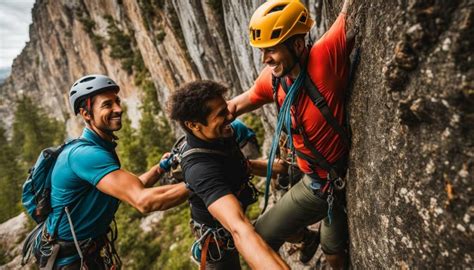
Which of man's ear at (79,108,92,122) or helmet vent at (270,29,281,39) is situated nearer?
helmet vent at (270,29,281,39)

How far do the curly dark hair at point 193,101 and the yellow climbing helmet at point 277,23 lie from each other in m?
0.75

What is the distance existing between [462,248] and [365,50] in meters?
1.61

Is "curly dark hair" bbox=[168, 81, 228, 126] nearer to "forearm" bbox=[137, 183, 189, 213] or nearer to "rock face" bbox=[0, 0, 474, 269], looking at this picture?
"forearm" bbox=[137, 183, 189, 213]

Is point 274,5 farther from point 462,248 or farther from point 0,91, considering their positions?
point 0,91

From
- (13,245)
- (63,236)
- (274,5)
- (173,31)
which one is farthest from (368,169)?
(13,245)

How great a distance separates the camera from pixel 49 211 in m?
4.30

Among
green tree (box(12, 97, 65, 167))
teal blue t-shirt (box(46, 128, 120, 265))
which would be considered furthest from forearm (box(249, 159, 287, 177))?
green tree (box(12, 97, 65, 167))

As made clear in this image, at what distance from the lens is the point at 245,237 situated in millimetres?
2490

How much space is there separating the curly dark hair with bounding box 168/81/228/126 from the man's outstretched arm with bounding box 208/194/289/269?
1.03 meters

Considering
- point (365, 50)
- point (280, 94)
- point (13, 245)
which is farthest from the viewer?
point (13, 245)

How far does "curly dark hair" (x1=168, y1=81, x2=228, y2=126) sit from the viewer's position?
3.21 metres

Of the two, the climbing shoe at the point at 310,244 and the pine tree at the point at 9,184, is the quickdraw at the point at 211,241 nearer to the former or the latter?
the climbing shoe at the point at 310,244

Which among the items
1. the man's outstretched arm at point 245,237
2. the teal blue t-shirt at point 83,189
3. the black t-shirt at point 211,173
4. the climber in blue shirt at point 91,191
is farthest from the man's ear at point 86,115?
the man's outstretched arm at point 245,237

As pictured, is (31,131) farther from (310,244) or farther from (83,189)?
(310,244)
